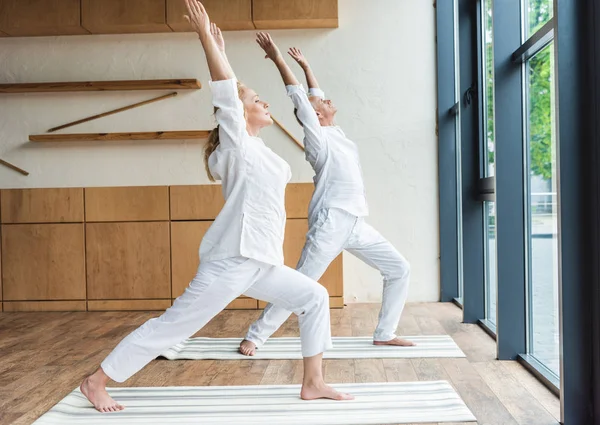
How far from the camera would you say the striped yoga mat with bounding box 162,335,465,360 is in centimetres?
397

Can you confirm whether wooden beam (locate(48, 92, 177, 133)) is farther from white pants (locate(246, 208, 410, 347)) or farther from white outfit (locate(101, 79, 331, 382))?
white outfit (locate(101, 79, 331, 382))

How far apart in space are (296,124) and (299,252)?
1.20 m

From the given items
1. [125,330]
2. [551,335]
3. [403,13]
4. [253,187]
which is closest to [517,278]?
[551,335]

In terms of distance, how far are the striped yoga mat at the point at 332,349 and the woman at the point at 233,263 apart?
98 cm

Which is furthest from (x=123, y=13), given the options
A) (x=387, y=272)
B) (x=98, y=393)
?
(x=98, y=393)

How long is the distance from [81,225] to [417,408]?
4031mm

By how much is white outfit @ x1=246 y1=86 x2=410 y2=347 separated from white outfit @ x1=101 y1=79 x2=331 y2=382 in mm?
996

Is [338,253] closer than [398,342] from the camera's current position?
Yes

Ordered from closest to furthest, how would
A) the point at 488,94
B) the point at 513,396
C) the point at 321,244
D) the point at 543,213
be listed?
the point at 513,396, the point at 543,213, the point at 321,244, the point at 488,94

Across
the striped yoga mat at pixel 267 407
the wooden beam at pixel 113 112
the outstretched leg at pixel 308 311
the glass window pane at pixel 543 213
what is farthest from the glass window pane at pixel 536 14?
the wooden beam at pixel 113 112

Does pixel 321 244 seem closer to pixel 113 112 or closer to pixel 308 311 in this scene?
pixel 308 311

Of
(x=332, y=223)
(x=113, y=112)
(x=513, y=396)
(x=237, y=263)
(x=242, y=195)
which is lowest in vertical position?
(x=513, y=396)

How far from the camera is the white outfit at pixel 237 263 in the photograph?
285 centimetres

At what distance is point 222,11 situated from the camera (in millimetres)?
6238
